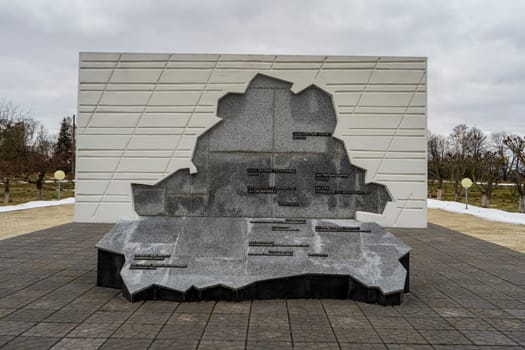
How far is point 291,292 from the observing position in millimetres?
6438

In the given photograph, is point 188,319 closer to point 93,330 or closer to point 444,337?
point 93,330

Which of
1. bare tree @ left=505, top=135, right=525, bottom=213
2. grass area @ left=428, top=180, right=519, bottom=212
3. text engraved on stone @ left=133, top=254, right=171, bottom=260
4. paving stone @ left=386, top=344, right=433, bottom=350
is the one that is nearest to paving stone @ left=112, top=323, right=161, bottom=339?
text engraved on stone @ left=133, top=254, right=171, bottom=260

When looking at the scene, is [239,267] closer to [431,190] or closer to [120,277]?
[120,277]

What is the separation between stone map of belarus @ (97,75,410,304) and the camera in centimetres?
641

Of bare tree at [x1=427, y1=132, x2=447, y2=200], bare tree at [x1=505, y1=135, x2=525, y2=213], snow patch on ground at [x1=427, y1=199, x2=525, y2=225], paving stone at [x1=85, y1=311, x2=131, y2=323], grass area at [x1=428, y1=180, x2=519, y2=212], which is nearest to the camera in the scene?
paving stone at [x1=85, y1=311, x2=131, y2=323]

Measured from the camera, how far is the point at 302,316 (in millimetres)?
5633

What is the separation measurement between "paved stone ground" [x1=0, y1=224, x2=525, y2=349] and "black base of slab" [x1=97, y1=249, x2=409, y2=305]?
0.14m

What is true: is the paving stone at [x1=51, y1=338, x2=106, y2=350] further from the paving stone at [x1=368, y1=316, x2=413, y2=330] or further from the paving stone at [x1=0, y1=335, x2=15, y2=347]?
the paving stone at [x1=368, y1=316, x2=413, y2=330]

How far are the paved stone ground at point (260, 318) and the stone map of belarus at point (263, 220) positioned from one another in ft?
1.04

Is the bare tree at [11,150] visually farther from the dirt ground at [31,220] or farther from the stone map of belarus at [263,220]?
the stone map of belarus at [263,220]

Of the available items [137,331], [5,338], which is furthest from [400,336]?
[5,338]

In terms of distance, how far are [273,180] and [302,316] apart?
2623 millimetres

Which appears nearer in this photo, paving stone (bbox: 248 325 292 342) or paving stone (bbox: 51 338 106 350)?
paving stone (bbox: 51 338 106 350)

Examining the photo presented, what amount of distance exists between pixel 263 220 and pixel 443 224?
13.0m
